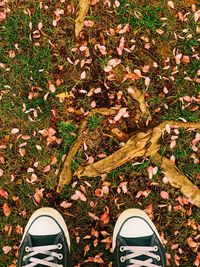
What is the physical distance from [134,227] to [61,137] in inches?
33.8

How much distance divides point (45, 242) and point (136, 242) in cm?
67

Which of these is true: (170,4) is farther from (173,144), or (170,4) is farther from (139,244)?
(139,244)

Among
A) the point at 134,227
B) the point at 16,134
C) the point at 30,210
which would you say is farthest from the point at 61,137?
the point at 134,227

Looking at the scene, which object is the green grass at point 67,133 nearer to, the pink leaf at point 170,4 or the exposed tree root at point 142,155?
the exposed tree root at point 142,155

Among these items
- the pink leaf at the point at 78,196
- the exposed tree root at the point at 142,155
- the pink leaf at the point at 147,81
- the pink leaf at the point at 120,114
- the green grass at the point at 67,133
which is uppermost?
the pink leaf at the point at 147,81

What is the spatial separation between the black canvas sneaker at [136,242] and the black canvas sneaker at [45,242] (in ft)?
1.23

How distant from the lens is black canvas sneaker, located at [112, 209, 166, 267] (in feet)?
13.0

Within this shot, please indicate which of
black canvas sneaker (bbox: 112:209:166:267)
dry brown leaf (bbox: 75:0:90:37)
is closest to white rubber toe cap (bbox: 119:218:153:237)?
black canvas sneaker (bbox: 112:209:166:267)

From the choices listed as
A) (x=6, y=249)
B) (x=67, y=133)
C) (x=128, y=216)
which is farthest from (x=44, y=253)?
(x=67, y=133)

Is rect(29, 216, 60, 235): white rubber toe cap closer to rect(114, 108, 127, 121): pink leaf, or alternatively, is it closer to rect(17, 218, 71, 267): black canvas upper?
rect(17, 218, 71, 267): black canvas upper

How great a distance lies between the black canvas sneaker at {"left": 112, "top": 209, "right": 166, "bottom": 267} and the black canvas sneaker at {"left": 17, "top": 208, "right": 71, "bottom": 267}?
38 cm

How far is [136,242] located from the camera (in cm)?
401

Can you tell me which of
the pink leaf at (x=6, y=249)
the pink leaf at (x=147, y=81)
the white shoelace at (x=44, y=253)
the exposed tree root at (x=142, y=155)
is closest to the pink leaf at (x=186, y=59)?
the pink leaf at (x=147, y=81)

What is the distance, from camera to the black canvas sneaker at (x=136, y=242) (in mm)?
3971
